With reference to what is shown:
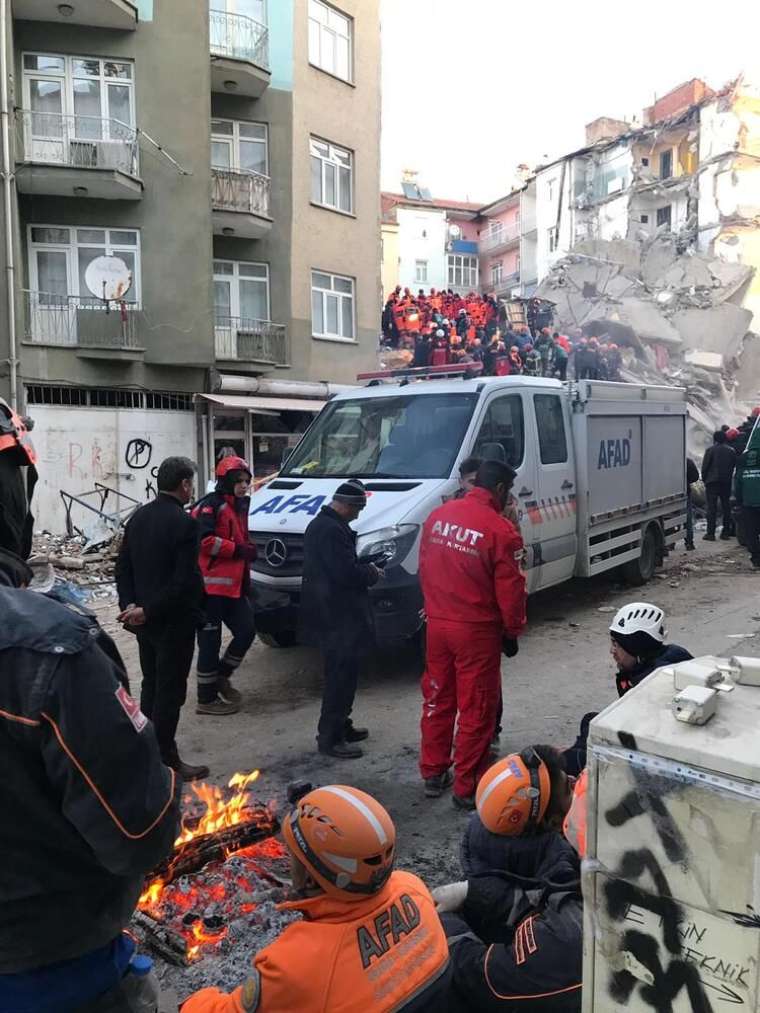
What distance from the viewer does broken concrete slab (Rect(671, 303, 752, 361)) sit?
26203 millimetres

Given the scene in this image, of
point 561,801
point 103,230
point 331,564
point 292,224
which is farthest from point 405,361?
point 561,801

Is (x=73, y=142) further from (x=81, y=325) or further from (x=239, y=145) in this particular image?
(x=239, y=145)

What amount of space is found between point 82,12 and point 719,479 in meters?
15.8

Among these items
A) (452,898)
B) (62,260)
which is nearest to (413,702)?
(452,898)

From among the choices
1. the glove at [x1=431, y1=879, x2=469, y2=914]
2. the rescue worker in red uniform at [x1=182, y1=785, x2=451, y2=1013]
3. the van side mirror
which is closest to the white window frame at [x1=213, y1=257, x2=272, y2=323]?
the van side mirror


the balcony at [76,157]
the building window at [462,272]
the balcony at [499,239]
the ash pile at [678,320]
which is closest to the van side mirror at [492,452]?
the balcony at [76,157]

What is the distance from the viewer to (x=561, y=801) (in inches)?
101

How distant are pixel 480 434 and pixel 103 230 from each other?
45.9ft

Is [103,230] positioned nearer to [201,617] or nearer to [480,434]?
[480,434]

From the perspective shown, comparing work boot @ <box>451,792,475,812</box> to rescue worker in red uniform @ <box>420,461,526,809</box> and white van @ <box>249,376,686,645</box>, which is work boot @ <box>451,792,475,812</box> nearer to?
rescue worker in red uniform @ <box>420,461,526,809</box>

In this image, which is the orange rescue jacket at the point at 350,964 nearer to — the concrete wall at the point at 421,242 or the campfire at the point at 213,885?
the campfire at the point at 213,885

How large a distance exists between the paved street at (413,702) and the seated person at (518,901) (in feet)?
4.22

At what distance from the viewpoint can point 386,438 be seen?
22.9 ft

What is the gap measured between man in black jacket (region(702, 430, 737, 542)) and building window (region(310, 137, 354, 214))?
468 inches
